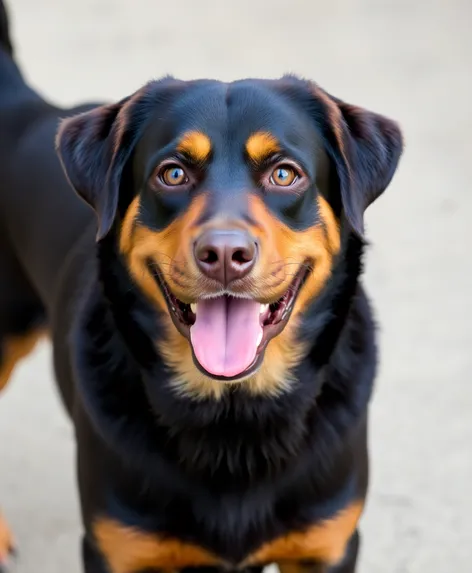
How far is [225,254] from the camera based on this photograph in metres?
2.03

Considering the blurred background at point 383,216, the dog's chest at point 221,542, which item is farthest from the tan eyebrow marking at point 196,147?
the blurred background at point 383,216

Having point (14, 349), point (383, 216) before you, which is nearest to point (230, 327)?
point (14, 349)

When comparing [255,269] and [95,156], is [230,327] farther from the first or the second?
[95,156]

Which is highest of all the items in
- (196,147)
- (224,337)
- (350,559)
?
(196,147)

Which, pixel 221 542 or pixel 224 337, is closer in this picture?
pixel 224 337

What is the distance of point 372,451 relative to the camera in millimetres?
3506

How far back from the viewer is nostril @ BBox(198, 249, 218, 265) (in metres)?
2.04

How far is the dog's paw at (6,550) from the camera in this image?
3.20 m

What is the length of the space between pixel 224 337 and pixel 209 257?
0.23 meters

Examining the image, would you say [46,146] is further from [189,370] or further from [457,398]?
[457,398]

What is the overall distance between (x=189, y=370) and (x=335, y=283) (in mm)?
397

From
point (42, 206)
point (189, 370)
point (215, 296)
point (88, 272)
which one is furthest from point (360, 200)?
point (42, 206)

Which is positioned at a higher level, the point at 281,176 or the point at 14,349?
the point at 281,176

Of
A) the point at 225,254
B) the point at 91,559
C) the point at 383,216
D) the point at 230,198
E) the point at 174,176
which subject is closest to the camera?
the point at 225,254
